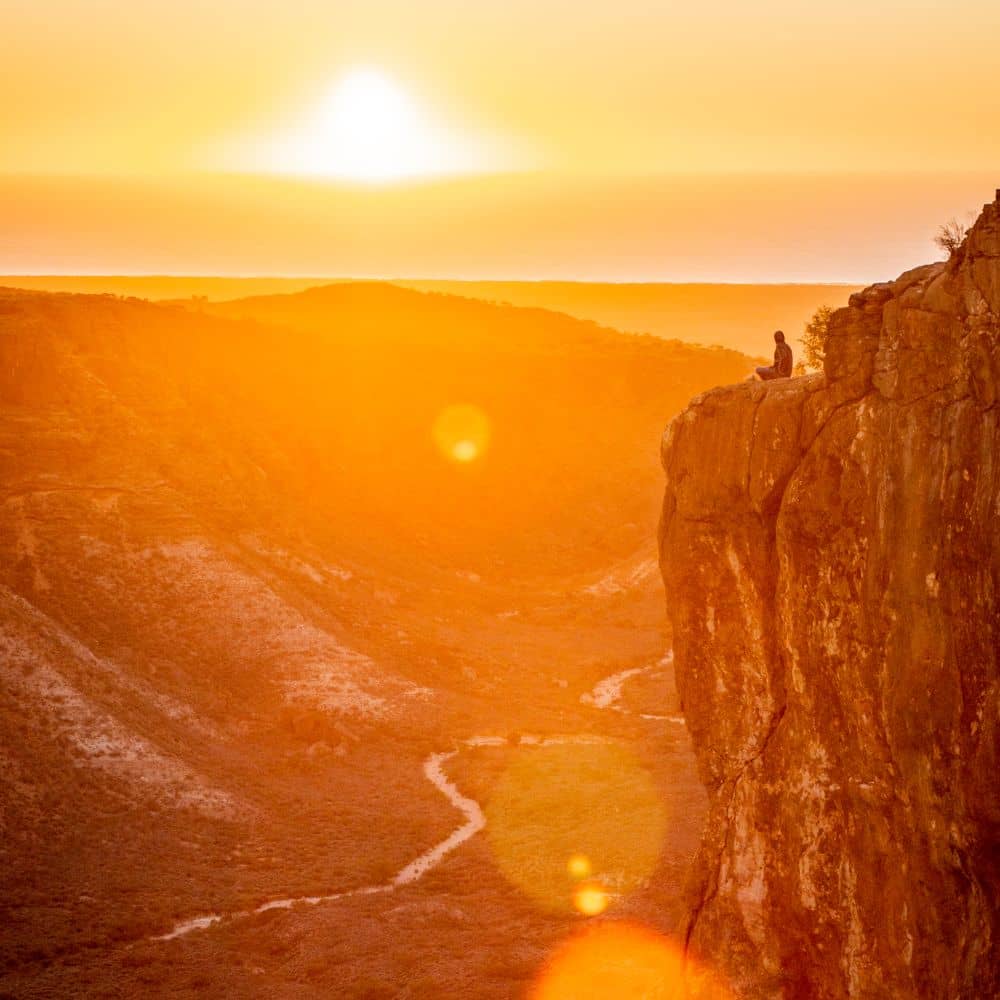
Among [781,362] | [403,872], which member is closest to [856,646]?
[781,362]

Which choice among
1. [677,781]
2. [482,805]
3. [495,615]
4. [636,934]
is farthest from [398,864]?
[495,615]

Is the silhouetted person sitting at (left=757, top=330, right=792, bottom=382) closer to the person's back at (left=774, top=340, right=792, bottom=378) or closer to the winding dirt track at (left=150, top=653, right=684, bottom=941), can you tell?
the person's back at (left=774, top=340, right=792, bottom=378)

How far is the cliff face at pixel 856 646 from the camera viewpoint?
71.3 ft

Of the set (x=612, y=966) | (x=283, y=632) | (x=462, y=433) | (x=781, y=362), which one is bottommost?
(x=612, y=966)

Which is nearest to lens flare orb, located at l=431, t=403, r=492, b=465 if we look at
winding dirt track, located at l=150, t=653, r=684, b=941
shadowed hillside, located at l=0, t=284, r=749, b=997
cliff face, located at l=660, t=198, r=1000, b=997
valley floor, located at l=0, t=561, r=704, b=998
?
shadowed hillside, located at l=0, t=284, r=749, b=997

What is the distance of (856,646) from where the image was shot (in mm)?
23438

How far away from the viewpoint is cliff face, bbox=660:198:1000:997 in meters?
21.7

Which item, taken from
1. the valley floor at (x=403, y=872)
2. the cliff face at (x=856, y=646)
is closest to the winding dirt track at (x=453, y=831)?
the valley floor at (x=403, y=872)

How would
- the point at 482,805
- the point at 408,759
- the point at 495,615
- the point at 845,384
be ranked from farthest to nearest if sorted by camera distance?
the point at 495,615
the point at 408,759
the point at 482,805
the point at 845,384

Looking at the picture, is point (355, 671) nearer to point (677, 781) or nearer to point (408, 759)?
point (408, 759)

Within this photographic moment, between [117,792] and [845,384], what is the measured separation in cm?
3203

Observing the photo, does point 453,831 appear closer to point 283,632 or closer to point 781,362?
point 283,632

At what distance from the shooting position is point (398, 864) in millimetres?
43656

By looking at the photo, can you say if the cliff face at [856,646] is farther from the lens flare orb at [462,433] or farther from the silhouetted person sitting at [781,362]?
the lens flare orb at [462,433]
